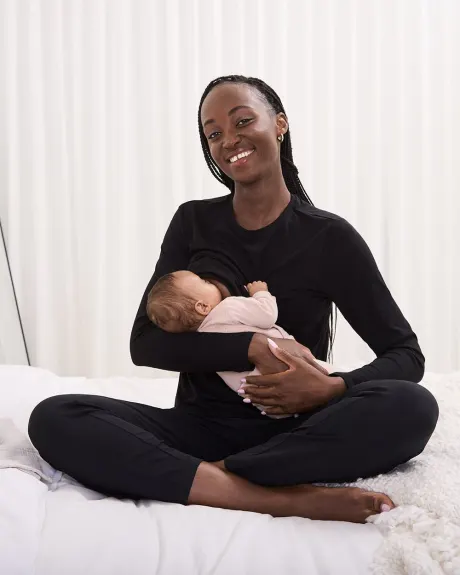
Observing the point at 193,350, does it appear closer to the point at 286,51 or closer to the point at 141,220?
the point at 141,220

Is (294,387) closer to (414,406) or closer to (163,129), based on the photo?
(414,406)

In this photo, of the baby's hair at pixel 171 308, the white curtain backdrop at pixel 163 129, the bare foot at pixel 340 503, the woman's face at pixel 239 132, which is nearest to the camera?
the bare foot at pixel 340 503

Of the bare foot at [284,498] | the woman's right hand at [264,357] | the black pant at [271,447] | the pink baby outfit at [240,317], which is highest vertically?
the pink baby outfit at [240,317]

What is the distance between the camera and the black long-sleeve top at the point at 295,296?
61.1 inches

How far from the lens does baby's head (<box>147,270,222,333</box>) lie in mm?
1544

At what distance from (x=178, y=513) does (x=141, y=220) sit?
2.27 metres

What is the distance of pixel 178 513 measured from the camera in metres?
1.25

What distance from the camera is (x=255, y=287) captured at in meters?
1.59

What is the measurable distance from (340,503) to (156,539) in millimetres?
301

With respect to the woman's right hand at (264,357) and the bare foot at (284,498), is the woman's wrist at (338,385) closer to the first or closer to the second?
the woman's right hand at (264,357)

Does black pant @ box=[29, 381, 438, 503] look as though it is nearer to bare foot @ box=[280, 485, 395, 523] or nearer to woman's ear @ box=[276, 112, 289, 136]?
bare foot @ box=[280, 485, 395, 523]

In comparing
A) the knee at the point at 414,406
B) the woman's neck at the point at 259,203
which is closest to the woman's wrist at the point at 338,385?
the knee at the point at 414,406

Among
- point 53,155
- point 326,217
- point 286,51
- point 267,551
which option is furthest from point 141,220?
point 267,551

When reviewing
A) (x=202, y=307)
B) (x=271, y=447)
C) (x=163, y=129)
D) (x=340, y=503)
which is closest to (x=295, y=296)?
(x=202, y=307)
